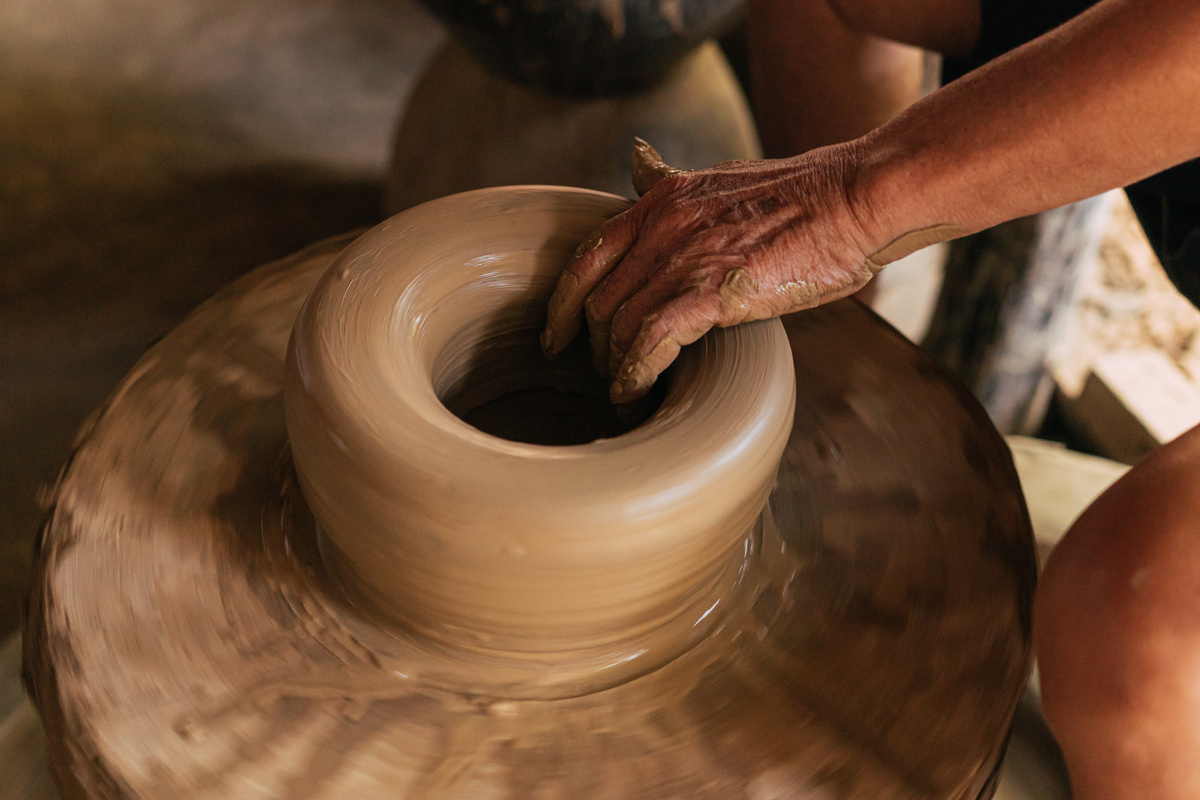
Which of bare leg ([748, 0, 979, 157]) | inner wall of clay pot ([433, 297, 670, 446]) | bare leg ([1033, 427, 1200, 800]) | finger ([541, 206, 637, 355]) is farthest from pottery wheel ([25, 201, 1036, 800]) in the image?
bare leg ([748, 0, 979, 157])

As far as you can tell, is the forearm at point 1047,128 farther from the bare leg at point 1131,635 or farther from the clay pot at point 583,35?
the clay pot at point 583,35

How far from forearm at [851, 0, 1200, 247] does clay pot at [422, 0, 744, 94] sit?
698mm

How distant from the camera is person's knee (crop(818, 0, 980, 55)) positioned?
1311 millimetres

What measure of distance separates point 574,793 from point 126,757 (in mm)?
329

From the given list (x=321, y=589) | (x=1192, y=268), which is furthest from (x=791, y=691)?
(x=1192, y=268)

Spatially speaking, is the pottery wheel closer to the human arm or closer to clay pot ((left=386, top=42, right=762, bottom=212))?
the human arm

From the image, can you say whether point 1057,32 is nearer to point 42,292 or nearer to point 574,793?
point 574,793

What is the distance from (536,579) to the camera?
2.38 feet

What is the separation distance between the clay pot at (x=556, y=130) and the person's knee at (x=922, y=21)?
307mm

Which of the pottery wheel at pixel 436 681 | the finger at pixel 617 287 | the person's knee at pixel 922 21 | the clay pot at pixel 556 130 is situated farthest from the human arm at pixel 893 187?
the clay pot at pixel 556 130

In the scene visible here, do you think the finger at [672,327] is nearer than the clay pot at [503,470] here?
No

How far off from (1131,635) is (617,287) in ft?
1.64

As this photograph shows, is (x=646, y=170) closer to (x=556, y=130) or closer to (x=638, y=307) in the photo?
(x=638, y=307)

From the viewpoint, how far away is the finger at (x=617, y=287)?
0.86m
